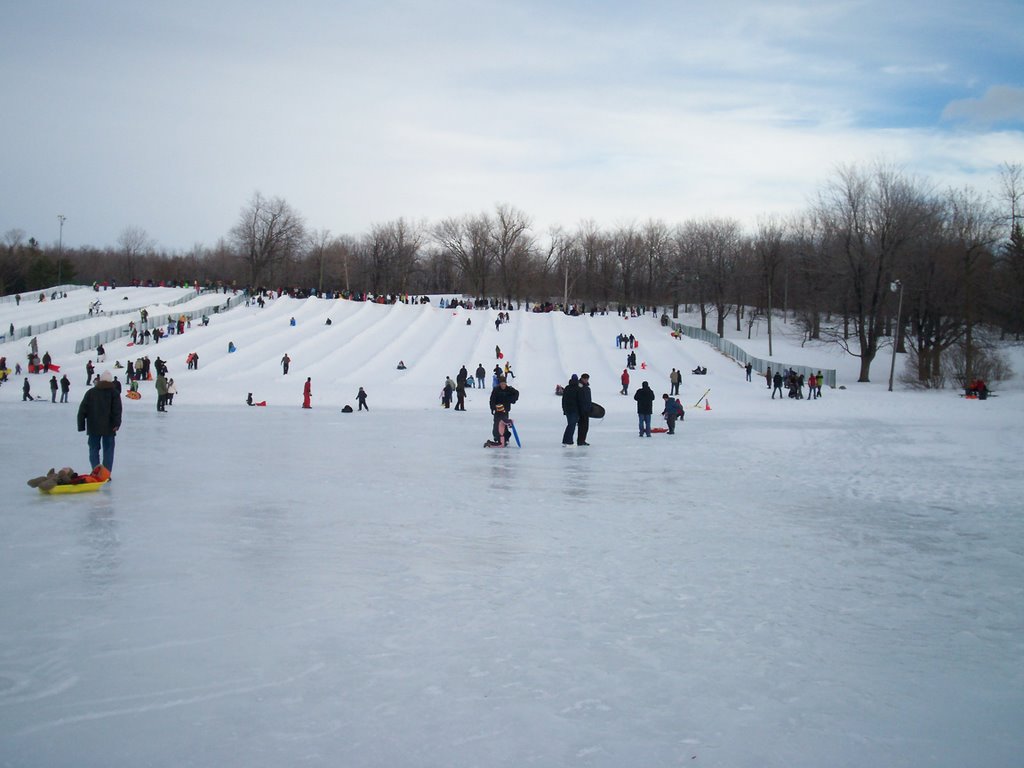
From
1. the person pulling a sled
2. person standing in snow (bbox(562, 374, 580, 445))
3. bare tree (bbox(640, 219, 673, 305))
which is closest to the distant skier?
the person pulling a sled

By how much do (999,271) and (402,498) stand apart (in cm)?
4764

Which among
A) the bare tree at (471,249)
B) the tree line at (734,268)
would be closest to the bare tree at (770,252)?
the tree line at (734,268)

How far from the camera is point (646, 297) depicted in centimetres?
9538

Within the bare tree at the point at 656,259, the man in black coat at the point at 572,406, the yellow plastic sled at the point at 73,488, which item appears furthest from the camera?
the bare tree at the point at 656,259

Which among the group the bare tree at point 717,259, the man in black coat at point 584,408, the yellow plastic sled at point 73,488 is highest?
the bare tree at point 717,259

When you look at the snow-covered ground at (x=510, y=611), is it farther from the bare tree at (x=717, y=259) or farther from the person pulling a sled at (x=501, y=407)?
the bare tree at (x=717, y=259)

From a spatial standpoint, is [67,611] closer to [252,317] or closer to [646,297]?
[252,317]

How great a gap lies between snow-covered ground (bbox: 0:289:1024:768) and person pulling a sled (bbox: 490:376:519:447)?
1.49 metres

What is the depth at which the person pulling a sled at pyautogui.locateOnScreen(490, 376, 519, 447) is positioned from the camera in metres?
16.6

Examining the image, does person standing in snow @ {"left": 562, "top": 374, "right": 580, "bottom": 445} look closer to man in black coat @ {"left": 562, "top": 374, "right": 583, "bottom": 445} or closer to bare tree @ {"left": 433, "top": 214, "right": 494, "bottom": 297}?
man in black coat @ {"left": 562, "top": 374, "right": 583, "bottom": 445}

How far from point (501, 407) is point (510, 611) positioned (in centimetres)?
1086

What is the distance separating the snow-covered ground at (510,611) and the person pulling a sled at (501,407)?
1.49 metres

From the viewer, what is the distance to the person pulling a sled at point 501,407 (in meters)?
16.6

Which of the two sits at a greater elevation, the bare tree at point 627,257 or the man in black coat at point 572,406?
the bare tree at point 627,257
